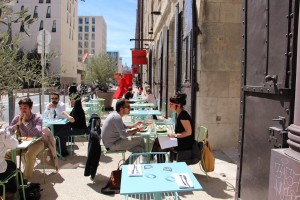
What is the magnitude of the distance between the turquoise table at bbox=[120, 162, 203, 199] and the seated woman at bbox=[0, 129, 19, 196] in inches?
55.0

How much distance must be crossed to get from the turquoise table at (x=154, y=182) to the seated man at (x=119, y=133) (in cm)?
197

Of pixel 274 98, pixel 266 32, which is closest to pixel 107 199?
pixel 274 98

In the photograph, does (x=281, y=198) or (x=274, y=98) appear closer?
(x=281, y=198)

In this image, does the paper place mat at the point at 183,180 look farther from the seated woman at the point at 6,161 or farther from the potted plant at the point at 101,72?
the potted plant at the point at 101,72

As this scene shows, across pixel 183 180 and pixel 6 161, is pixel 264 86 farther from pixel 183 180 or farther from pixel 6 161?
pixel 6 161

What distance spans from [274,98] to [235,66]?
14.7ft

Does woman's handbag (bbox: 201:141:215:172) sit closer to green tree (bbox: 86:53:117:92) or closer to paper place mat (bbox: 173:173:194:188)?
paper place mat (bbox: 173:173:194:188)

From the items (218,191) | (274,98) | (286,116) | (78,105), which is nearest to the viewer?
(286,116)

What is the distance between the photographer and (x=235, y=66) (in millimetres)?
7816

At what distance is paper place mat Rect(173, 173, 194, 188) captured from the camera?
3.03m

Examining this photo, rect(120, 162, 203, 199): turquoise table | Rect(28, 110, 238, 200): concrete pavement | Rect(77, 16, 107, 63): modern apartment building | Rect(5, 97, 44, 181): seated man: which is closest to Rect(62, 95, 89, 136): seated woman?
Rect(28, 110, 238, 200): concrete pavement

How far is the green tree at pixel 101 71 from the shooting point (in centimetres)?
2228

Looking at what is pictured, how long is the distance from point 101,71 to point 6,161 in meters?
18.5

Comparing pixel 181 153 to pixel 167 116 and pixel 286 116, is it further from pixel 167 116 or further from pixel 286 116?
pixel 167 116
